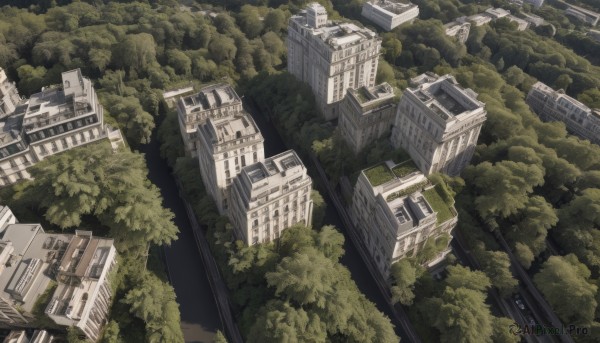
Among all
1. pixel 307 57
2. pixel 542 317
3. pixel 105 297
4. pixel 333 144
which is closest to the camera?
pixel 105 297

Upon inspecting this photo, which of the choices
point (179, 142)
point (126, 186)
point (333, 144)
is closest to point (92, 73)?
point (179, 142)

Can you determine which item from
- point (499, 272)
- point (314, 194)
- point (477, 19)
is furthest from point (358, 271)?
point (477, 19)

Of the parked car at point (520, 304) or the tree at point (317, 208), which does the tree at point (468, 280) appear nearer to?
the parked car at point (520, 304)

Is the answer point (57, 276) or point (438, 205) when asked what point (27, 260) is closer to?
point (57, 276)

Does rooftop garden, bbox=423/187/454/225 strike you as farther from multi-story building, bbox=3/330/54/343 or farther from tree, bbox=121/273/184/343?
multi-story building, bbox=3/330/54/343

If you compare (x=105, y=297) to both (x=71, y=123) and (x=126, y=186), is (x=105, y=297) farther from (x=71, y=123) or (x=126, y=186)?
(x=71, y=123)
